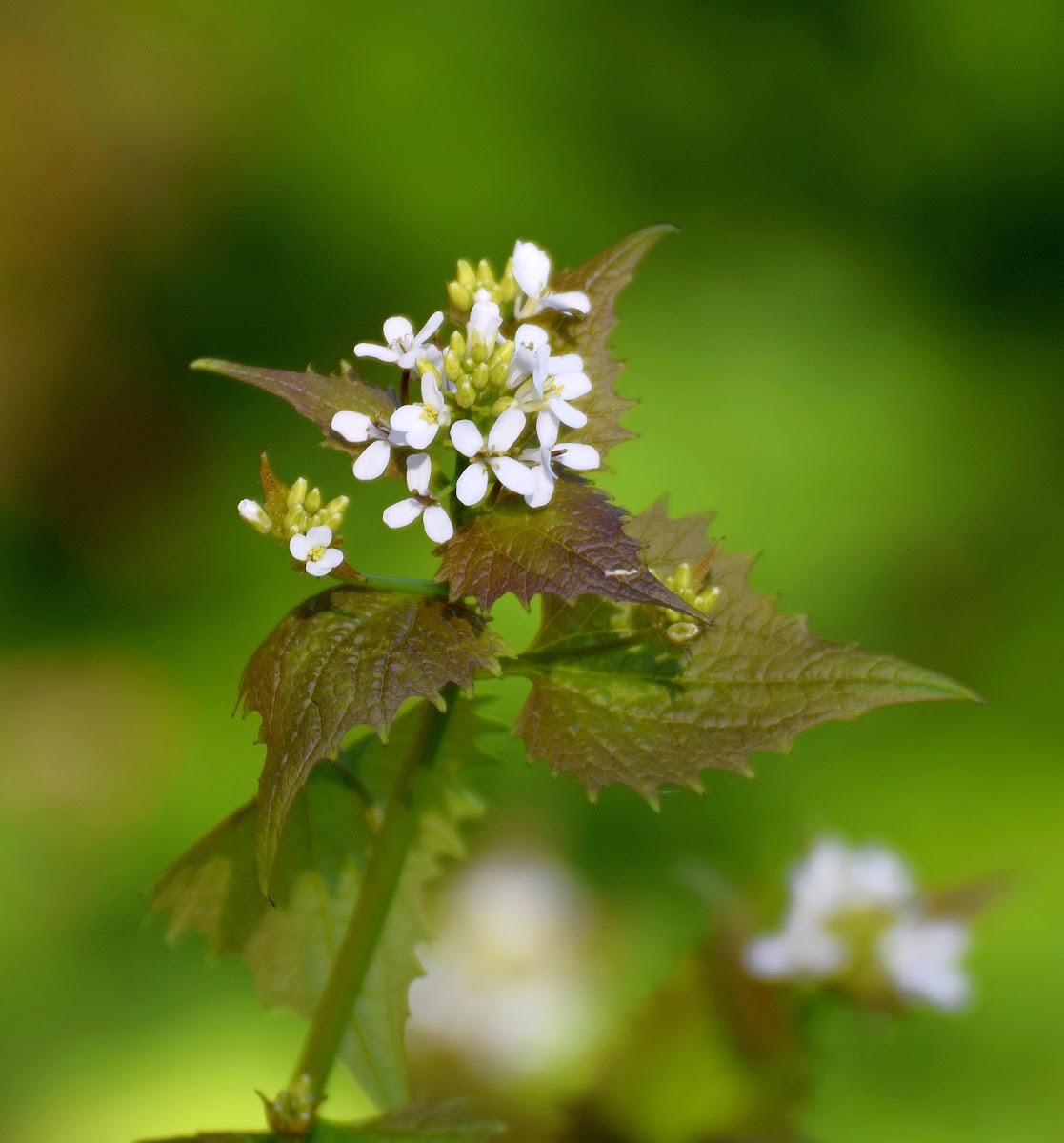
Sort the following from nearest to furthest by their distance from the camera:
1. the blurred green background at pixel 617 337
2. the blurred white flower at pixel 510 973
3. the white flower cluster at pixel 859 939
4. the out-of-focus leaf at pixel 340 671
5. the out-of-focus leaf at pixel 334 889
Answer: the out-of-focus leaf at pixel 340 671
the out-of-focus leaf at pixel 334 889
the white flower cluster at pixel 859 939
the blurred white flower at pixel 510 973
the blurred green background at pixel 617 337

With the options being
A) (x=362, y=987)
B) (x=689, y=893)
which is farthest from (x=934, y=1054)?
(x=362, y=987)

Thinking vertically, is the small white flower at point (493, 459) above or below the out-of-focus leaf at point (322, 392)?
below

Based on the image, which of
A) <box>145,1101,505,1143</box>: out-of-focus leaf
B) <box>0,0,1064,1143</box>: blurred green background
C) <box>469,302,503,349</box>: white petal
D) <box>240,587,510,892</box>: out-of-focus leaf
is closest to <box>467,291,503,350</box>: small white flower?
<box>469,302,503,349</box>: white petal

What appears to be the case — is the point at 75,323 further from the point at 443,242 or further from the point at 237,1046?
the point at 237,1046

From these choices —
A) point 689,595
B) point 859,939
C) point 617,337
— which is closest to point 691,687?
point 689,595

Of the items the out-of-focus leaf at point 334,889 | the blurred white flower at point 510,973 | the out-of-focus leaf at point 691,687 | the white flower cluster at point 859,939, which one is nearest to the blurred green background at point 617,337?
the blurred white flower at point 510,973

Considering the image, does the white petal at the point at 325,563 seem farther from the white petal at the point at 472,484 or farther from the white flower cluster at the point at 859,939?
the white flower cluster at the point at 859,939

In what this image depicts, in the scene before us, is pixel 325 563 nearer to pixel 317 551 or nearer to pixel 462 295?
pixel 317 551

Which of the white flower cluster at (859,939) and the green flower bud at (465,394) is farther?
the white flower cluster at (859,939)
